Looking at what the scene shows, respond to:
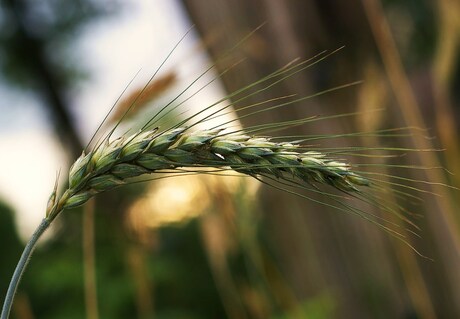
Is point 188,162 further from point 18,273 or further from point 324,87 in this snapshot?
point 324,87

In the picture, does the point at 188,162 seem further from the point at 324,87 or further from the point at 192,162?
the point at 324,87

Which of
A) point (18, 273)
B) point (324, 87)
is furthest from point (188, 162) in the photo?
point (324, 87)

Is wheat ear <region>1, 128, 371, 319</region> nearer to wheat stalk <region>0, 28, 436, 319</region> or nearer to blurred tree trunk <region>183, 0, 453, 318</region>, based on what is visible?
wheat stalk <region>0, 28, 436, 319</region>

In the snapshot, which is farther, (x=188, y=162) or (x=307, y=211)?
(x=307, y=211)

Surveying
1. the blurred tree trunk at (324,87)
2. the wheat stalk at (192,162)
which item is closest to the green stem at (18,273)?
the wheat stalk at (192,162)

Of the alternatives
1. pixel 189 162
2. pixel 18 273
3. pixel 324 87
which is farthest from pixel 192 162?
pixel 324 87

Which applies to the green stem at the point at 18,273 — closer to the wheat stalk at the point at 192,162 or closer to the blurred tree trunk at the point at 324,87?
the wheat stalk at the point at 192,162

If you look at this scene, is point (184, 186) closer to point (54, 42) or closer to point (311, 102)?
point (311, 102)

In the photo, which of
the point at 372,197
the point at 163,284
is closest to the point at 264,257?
the point at 372,197
